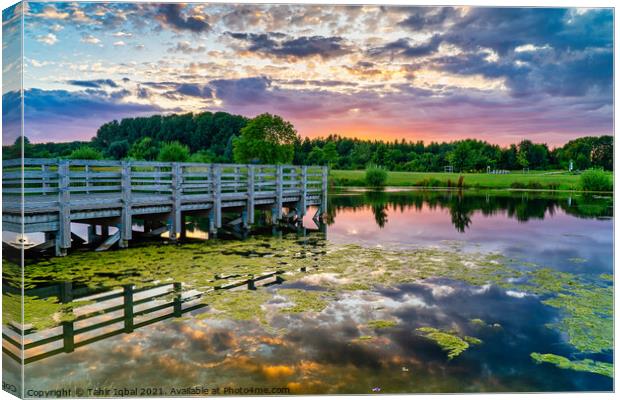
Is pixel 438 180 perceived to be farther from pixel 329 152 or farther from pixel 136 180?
pixel 136 180

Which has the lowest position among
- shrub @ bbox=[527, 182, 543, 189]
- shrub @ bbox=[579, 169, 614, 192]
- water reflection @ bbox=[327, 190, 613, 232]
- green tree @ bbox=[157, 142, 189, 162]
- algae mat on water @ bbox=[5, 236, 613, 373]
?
algae mat on water @ bbox=[5, 236, 613, 373]

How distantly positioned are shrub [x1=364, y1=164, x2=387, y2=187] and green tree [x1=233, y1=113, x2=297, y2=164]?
8783 mm

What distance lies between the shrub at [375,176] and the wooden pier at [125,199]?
12861 millimetres

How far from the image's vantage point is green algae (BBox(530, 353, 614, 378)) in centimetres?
471

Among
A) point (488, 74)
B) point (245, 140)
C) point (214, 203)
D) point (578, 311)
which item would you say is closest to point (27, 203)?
point (214, 203)

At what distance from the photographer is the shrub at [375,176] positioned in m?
30.2

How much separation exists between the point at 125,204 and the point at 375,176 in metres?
21.9

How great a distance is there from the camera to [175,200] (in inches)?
442

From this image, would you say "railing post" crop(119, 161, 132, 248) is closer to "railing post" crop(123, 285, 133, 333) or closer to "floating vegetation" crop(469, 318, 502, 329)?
"railing post" crop(123, 285, 133, 333)

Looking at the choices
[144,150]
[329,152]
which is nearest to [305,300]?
[144,150]

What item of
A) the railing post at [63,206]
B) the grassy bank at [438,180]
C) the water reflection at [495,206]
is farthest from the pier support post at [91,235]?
the grassy bank at [438,180]

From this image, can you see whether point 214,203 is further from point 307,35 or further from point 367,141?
point 367,141

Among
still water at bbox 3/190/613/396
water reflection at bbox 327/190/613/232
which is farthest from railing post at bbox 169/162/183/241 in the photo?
water reflection at bbox 327/190/613/232

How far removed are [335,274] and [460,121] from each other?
20.9ft
